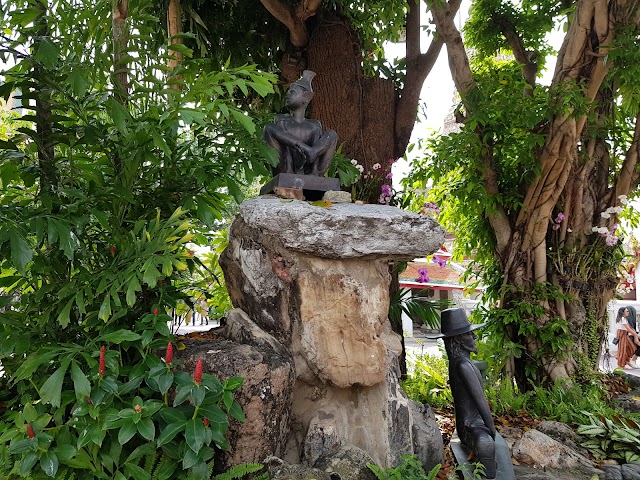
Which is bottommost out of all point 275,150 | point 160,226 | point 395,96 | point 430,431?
point 430,431

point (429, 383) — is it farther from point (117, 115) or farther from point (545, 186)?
point (117, 115)

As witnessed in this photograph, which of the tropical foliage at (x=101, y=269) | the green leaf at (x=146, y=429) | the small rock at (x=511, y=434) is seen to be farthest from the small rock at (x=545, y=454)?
the green leaf at (x=146, y=429)

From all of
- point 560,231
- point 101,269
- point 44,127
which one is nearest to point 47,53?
point 44,127

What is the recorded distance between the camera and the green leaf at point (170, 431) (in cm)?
235

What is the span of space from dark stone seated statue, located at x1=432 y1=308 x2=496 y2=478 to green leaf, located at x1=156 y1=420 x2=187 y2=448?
1747 millimetres

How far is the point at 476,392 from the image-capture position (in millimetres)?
3178

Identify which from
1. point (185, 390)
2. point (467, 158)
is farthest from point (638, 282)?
point (185, 390)

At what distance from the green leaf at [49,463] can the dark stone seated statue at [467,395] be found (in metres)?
2.27

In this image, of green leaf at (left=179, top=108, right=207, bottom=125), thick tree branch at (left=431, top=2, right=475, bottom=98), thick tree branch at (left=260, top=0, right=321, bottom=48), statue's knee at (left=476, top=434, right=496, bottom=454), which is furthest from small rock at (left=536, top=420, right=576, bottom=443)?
thick tree branch at (left=260, top=0, right=321, bottom=48)

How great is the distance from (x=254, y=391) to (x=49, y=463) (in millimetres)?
1008

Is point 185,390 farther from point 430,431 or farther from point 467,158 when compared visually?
point 467,158

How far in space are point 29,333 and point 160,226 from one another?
0.89 metres

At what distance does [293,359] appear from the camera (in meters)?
3.13

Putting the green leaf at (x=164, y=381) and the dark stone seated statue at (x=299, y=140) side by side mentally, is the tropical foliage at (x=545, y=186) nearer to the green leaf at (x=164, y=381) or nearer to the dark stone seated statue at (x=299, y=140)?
the dark stone seated statue at (x=299, y=140)
